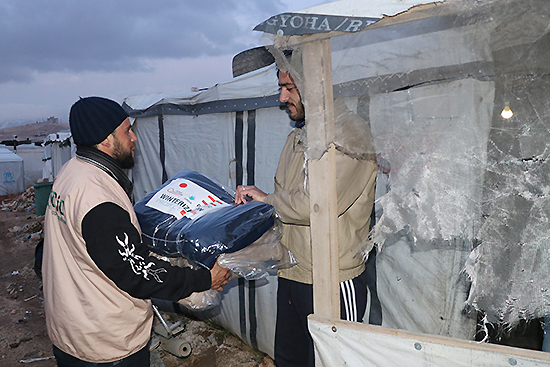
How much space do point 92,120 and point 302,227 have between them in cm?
106

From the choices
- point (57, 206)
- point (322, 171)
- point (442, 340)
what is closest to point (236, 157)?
point (57, 206)

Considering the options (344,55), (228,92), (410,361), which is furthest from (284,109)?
(410,361)

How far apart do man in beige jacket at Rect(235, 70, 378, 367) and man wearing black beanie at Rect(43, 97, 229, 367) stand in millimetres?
416

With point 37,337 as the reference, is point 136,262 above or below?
above

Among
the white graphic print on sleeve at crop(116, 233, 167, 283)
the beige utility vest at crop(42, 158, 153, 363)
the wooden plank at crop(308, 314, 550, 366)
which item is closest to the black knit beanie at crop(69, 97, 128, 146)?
the beige utility vest at crop(42, 158, 153, 363)

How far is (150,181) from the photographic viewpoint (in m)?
4.30

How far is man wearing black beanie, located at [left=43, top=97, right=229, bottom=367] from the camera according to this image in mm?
1358

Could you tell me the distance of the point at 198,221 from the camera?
5.35 feet

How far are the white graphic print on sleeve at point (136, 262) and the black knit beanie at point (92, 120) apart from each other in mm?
471

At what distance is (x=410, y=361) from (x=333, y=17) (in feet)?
3.66

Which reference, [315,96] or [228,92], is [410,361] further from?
[228,92]

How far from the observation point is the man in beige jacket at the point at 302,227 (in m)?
1.57

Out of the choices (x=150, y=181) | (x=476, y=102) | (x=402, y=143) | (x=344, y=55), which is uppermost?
(x=344, y=55)

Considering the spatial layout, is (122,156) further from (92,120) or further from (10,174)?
(10,174)
